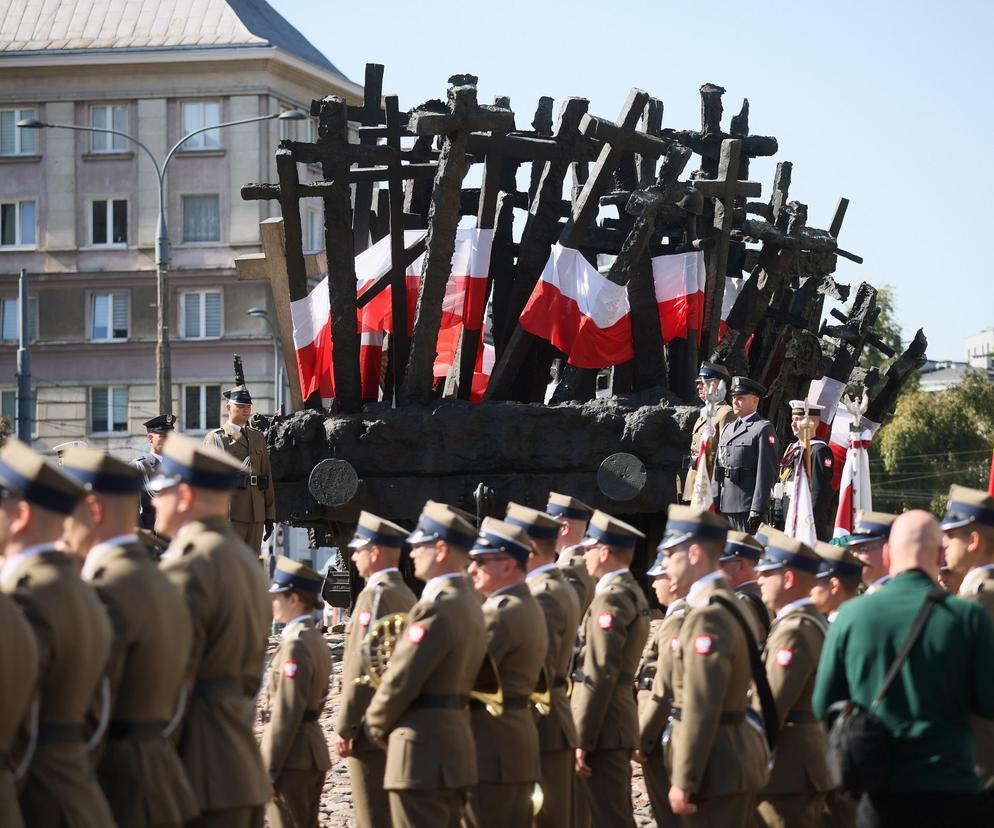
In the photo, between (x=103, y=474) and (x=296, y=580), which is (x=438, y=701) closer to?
(x=296, y=580)

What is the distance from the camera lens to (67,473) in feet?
20.6

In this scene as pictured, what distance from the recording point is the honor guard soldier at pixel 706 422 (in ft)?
49.8

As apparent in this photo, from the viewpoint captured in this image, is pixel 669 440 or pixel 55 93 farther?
pixel 55 93

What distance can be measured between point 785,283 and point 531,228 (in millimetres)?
4960

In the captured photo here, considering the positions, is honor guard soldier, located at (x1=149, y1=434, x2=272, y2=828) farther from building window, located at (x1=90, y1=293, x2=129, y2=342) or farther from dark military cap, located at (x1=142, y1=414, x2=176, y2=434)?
building window, located at (x1=90, y1=293, x2=129, y2=342)

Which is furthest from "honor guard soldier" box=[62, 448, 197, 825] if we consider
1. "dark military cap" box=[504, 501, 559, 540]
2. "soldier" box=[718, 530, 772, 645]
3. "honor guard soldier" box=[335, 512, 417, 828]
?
"soldier" box=[718, 530, 772, 645]

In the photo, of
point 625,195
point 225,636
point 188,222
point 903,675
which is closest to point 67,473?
point 225,636

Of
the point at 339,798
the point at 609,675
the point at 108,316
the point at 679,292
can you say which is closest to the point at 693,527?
the point at 609,675

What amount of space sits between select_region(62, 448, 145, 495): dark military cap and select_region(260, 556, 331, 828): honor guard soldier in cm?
286

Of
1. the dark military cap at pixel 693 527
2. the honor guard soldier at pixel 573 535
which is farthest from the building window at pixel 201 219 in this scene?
the dark military cap at pixel 693 527

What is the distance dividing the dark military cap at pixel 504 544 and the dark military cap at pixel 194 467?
1925mm

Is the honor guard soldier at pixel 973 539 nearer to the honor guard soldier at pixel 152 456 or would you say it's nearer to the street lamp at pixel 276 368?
the honor guard soldier at pixel 152 456

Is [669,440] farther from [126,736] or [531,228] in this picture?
[126,736]

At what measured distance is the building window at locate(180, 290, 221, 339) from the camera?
48.5 metres
